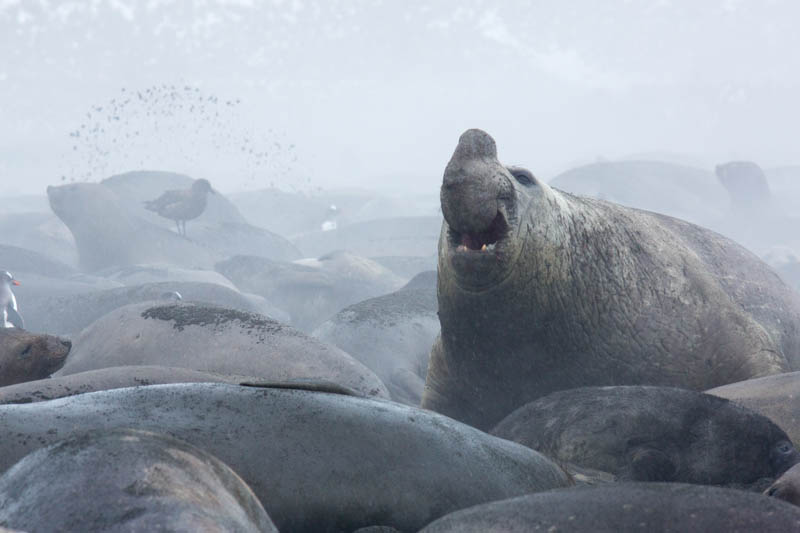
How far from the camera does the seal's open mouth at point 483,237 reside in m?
3.61

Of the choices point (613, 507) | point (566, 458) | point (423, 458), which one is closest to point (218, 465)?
point (423, 458)

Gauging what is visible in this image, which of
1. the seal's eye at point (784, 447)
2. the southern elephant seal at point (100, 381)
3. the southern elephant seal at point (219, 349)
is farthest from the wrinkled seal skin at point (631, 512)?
the southern elephant seal at point (219, 349)

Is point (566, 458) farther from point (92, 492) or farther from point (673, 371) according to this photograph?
point (92, 492)

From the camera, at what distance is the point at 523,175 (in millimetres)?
3969

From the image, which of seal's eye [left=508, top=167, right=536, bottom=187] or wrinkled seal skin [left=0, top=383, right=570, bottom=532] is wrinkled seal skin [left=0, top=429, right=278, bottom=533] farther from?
seal's eye [left=508, top=167, right=536, bottom=187]

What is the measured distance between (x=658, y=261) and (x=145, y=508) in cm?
332

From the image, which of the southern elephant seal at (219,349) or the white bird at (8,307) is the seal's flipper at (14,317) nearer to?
the white bird at (8,307)

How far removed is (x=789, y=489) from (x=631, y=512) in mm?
541

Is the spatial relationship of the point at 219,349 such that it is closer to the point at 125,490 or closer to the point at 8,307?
the point at 125,490

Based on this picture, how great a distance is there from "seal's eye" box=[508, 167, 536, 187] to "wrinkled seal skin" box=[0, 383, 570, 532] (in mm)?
1634

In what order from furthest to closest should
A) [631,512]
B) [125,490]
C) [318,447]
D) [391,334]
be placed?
1. [391,334]
2. [318,447]
3. [631,512]
4. [125,490]

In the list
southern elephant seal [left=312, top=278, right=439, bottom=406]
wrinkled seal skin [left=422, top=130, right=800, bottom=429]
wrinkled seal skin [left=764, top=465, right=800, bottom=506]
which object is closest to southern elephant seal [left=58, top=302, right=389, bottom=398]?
wrinkled seal skin [left=422, top=130, right=800, bottom=429]

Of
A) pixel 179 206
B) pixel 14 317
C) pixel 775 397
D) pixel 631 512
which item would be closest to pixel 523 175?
pixel 775 397

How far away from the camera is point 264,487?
2.16m
